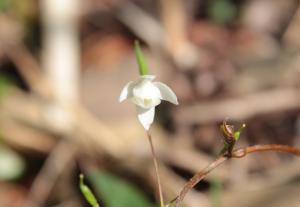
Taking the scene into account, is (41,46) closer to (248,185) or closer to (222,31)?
(222,31)

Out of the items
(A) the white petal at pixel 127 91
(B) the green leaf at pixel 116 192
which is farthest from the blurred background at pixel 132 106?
(A) the white petal at pixel 127 91

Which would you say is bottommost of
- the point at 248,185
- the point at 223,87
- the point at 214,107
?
the point at 248,185

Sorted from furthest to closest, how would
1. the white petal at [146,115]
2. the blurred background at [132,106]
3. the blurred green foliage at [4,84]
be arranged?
the blurred green foliage at [4,84] < the blurred background at [132,106] < the white petal at [146,115]

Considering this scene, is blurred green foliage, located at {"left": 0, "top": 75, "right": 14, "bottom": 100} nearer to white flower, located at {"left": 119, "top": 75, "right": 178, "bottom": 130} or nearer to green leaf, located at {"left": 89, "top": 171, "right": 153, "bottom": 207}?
green leaf, located at {"left": 89, "top": 171, "right": 153, "bottom": 207}

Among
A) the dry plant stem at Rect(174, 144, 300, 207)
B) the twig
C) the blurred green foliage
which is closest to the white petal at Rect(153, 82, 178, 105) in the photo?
the dry plant stem at Rect(174, 144, 300, 207)

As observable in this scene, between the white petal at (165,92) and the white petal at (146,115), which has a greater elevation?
the white petal at (165,92)

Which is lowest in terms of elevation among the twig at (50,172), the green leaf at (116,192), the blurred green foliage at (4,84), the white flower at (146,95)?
the white flower at (146,95)

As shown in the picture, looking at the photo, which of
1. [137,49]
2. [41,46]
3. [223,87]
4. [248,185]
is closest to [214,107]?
[223,87]

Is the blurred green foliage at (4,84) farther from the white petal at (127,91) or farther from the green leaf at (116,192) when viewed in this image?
the white petal at (127,91)
